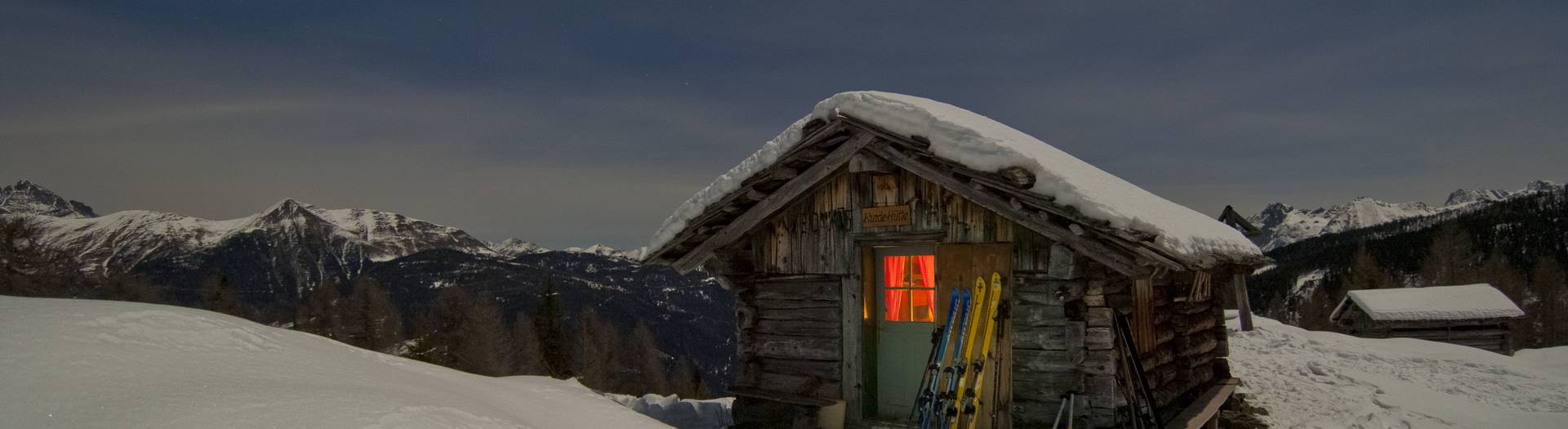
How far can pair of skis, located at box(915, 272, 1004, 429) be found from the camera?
8.30m

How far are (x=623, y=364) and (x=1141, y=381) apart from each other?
75509 millimetres

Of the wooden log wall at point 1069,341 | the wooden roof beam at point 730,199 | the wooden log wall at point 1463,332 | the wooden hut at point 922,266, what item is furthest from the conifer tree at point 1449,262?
the wooden roof beam at point 730,199

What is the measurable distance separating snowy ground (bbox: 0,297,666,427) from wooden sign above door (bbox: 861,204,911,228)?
235 inches

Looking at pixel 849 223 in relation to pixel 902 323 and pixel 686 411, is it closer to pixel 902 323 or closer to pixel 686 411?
pixel 902 323

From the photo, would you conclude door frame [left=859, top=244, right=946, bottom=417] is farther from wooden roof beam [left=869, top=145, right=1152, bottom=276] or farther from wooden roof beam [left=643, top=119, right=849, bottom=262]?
wooden roof beam [left=643, top=119, right=849, bottom=262]

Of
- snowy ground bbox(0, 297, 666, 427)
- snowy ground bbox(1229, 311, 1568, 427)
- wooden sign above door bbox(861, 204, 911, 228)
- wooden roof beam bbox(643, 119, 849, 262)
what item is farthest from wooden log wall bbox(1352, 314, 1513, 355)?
snowy ground bbox(0, 297, 666, 427)

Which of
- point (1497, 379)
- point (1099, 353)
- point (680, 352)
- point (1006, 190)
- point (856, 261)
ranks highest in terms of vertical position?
point (1006, 190)

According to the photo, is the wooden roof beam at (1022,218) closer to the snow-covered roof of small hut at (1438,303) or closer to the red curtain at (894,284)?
the red curtain at (894,284)

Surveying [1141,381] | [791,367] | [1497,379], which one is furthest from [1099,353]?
[1497,379]

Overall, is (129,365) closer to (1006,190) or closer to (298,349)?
(298,349)

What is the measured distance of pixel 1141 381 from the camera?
8.73 m

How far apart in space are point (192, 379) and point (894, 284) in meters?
8.08

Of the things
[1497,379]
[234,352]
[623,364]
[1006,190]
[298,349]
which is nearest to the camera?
[234,352]

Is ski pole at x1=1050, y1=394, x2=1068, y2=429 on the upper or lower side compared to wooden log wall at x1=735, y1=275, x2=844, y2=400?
lower
